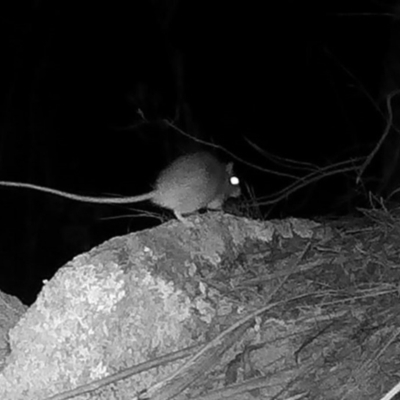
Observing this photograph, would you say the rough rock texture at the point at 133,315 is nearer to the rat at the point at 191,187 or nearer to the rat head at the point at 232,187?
the rat at the point at 191,187

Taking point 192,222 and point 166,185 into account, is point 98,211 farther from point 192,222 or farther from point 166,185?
point 192,222

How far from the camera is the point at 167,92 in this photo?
1.96 metres

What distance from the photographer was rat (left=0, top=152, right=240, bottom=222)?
42.0 inches

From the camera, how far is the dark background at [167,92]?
1873 millimetres

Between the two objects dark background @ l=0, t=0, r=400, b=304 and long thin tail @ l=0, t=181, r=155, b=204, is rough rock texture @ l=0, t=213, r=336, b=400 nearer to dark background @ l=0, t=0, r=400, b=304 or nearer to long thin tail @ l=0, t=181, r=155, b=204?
long thin tail @ l=0, t=181, r=155, b=204

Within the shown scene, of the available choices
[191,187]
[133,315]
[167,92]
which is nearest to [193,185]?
[191,187]

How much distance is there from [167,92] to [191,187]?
895 millimetres

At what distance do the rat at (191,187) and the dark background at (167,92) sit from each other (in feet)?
2.23

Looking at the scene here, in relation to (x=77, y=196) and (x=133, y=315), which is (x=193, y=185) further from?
(x=133, y=315)

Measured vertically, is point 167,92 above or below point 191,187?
below

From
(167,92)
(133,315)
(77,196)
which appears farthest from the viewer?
(167,92)

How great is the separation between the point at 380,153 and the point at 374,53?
0.20m

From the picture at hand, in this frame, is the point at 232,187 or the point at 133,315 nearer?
the point at 133,315

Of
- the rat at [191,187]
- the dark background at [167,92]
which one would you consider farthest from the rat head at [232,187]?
the dark background at [167,92]
